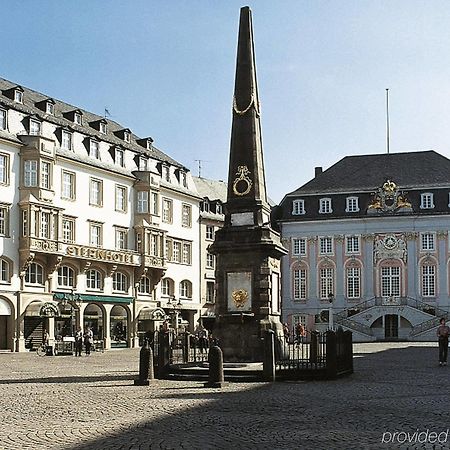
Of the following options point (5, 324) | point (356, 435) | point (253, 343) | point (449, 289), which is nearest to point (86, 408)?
point (356, 435)

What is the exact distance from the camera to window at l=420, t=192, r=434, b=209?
7027 cm

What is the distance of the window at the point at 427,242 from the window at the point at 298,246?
9859mm

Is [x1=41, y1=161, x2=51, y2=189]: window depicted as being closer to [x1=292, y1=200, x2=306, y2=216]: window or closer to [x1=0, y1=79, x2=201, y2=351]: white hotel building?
[x1=0, y1=79, x2=201, y2=351]: white hotel building

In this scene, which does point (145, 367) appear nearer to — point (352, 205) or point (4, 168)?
point (4, 168)

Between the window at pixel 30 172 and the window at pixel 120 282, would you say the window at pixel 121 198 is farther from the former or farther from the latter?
the window at pixel 30 172

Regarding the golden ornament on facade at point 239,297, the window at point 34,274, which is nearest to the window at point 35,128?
the window at point 34,274

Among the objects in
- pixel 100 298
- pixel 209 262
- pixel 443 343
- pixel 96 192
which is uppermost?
pixel 96 192

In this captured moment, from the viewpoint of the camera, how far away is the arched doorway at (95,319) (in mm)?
53312

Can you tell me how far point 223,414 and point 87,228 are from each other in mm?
40090

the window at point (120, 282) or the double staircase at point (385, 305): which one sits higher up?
the window at point (120, 282)

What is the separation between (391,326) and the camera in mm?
68438

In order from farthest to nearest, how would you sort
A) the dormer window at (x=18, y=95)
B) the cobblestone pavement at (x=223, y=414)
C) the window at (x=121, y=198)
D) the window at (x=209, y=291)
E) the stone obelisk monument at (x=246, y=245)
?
1. the window at (x=209, y=291)
2. the window at (x=121, y=198)
3. the dormer window at (x=18, y=95)
4. the stone obelisk monument at (x=246, y=245)
5. the cobblestone pavement at (x=223, y=414)

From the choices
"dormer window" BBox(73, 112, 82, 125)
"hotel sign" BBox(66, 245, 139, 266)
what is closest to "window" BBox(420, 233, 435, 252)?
"hotel sign" BBox(66, 245, 139, 266)

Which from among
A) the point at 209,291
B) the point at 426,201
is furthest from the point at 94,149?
the point at 426,201
